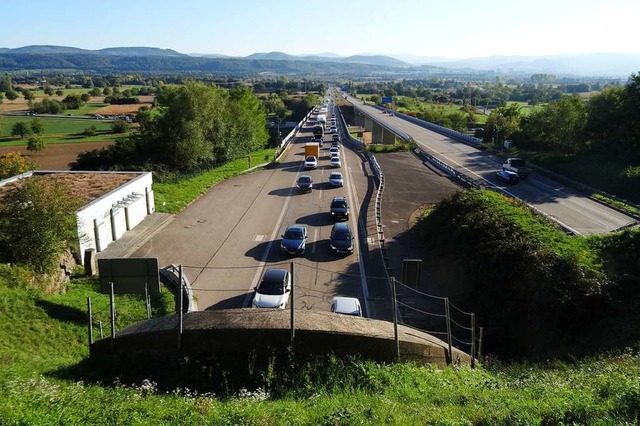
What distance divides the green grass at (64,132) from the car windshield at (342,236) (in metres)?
62.5

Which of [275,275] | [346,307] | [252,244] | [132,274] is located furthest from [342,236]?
[132,274]

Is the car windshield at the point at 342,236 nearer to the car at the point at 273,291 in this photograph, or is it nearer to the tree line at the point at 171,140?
the car at the point at 273,291

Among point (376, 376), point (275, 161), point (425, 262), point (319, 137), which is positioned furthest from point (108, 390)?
point (319, 137)

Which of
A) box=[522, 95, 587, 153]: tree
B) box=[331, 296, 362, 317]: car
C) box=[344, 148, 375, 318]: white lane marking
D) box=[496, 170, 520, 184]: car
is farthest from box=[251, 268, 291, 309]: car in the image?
box=[522, 95, 587, 153]: tree

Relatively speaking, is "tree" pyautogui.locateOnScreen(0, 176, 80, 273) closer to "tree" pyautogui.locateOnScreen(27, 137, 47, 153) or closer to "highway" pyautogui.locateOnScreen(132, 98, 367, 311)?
"highway" pyautogui.locateOnScreen(132, 98, 367, 311)

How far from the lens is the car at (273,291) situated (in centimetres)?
1566

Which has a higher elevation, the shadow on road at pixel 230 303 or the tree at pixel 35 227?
the tree at pixel 35 227

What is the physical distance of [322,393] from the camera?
26.3 ft

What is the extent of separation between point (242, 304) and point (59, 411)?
10.5 m

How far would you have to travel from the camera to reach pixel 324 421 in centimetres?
670

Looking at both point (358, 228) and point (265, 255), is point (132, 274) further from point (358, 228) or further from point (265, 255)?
point (358, 228)

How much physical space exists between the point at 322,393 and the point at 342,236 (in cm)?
1451

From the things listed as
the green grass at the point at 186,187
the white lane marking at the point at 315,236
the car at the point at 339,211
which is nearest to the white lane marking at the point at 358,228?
the car at the point at 339,211

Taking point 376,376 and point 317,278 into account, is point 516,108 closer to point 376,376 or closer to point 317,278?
point 317,278
